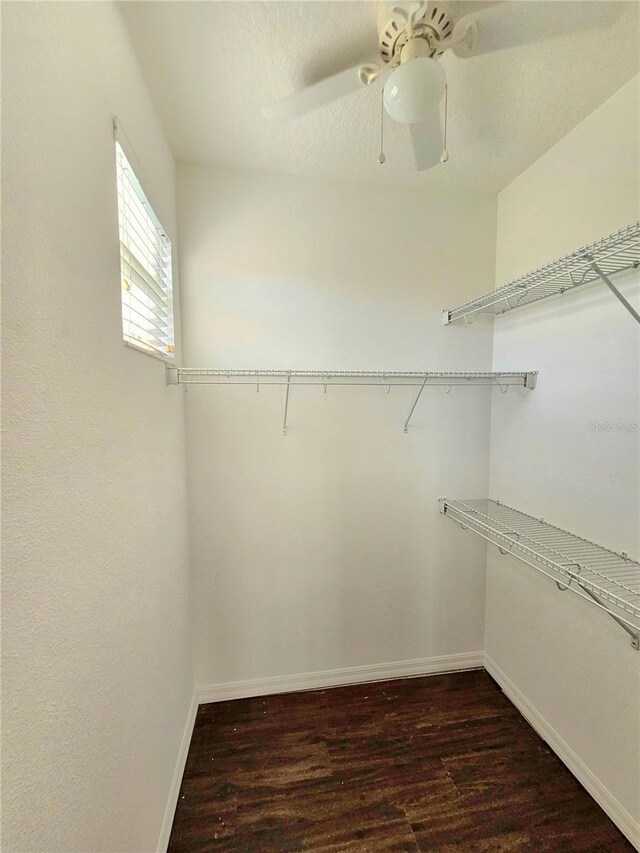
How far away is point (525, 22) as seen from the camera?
38.8 inches

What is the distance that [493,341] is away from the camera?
1.90m

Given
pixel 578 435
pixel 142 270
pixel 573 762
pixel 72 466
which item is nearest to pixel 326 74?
pixel 142 270

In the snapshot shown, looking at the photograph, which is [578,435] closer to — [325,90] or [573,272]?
[573,272]

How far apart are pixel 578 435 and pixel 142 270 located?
176cm

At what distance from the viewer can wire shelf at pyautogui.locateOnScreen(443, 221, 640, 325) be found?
3.35 ft

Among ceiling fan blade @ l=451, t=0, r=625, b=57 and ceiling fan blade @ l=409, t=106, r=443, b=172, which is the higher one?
ceiling fan blade @ l=451, t=0, r=625, b=57

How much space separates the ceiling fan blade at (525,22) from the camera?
3.10ft

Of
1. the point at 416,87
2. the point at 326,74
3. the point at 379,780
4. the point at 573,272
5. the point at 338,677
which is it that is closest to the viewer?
the point at 416,87

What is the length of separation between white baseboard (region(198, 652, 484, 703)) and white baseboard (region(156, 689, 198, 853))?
0.41 ft

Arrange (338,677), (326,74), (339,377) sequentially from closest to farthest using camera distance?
(326,74)
(339,377)
(338,677)

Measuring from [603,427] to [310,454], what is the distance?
1.23 metres

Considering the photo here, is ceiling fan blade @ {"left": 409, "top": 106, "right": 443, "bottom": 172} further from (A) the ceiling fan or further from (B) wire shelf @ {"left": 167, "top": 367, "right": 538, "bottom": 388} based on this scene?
(B) wire shelf @ {"left": 167, "top": 367, "right": 538, "bottom": 388}

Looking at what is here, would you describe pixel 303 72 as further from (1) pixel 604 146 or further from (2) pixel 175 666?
(2) pixel 175 666

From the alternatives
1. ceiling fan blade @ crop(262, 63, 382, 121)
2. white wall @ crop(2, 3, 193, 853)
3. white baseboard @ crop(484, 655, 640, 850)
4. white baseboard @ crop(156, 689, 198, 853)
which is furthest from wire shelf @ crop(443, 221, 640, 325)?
white baseboard @ crop(156, 689, 198, 853)
